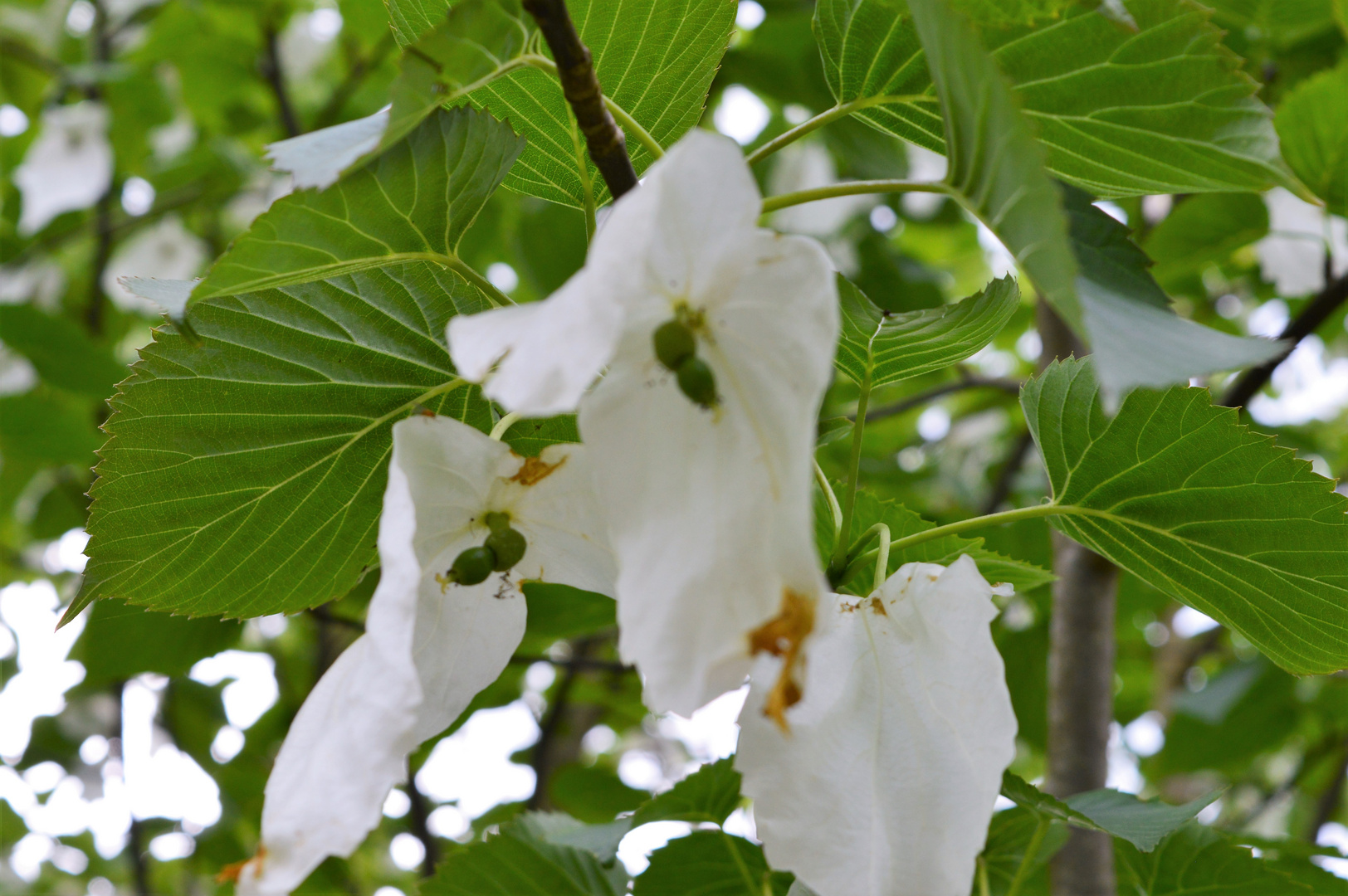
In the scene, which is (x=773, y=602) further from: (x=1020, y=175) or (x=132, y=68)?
(x=132, y=68)

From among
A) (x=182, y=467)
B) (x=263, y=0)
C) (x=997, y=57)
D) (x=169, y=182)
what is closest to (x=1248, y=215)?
(x=997, y=57)

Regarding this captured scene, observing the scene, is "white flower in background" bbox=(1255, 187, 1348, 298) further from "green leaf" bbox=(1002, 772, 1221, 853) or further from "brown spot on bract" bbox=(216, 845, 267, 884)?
"brown spot on bract" bbox=(216, 845, 267, 884)

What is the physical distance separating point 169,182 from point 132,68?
0.18 metres

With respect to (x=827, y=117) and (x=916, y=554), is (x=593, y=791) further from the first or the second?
(x=827, y=117)

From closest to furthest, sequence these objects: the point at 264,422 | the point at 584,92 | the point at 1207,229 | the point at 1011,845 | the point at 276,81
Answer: the point at 584,92
the point at 264,422
the point at 1011,845
the point at 1207,229
the point at 276,81

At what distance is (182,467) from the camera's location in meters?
0.47

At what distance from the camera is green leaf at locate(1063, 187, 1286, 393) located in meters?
0.26

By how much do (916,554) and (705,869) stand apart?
0.75 ft

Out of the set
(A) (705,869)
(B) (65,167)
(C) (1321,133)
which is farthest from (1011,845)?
(B) (65,167)

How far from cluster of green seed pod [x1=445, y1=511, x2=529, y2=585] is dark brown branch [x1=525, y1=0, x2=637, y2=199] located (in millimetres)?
137

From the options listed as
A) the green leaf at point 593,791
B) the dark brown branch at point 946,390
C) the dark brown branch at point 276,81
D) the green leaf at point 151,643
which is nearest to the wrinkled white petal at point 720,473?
the green leaf at point 151,643

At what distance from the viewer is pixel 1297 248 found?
3.99ft

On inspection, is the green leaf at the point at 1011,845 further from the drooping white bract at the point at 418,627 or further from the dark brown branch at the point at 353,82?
the dark brown branch at the point at 353,82

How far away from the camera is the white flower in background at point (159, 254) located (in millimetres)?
1912
